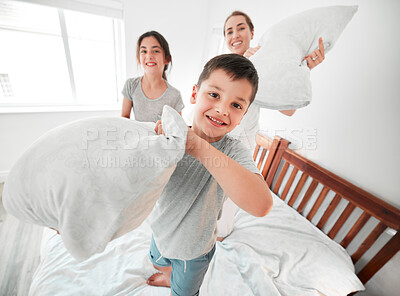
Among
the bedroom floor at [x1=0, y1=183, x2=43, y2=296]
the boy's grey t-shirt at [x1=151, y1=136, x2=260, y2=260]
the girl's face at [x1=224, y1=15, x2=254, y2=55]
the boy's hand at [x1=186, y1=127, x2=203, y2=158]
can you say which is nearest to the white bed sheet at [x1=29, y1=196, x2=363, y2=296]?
the bedroom floor at [x1=0, y1=183, x2=43, y2=296]

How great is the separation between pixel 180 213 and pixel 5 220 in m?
1.70

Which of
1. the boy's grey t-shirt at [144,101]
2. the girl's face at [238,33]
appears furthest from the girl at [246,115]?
the boy's grey t-shirt at [144,101]

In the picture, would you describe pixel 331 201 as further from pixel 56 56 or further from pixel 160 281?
pixel 56 56

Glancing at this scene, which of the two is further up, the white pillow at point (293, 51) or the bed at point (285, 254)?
the white pillow at point (293, 51)

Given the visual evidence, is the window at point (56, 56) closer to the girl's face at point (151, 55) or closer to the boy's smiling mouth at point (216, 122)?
the girl's face at point (151, 55)

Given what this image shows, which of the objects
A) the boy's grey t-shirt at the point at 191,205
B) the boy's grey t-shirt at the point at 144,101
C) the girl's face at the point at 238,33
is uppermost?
the girl's face at the point at 238,33

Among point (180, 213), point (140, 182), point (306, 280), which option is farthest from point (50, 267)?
point (306, 280)

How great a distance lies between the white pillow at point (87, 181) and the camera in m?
0.30

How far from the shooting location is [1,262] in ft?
3.58

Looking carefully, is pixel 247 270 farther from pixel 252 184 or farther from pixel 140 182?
pixel 140 182

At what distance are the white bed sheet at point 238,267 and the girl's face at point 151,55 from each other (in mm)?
972

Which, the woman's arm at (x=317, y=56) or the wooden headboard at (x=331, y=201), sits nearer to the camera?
the woman's arm at (x=317, y=56)

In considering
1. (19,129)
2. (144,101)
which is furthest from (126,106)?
(19,129)

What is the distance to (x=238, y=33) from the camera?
97 centimetres
